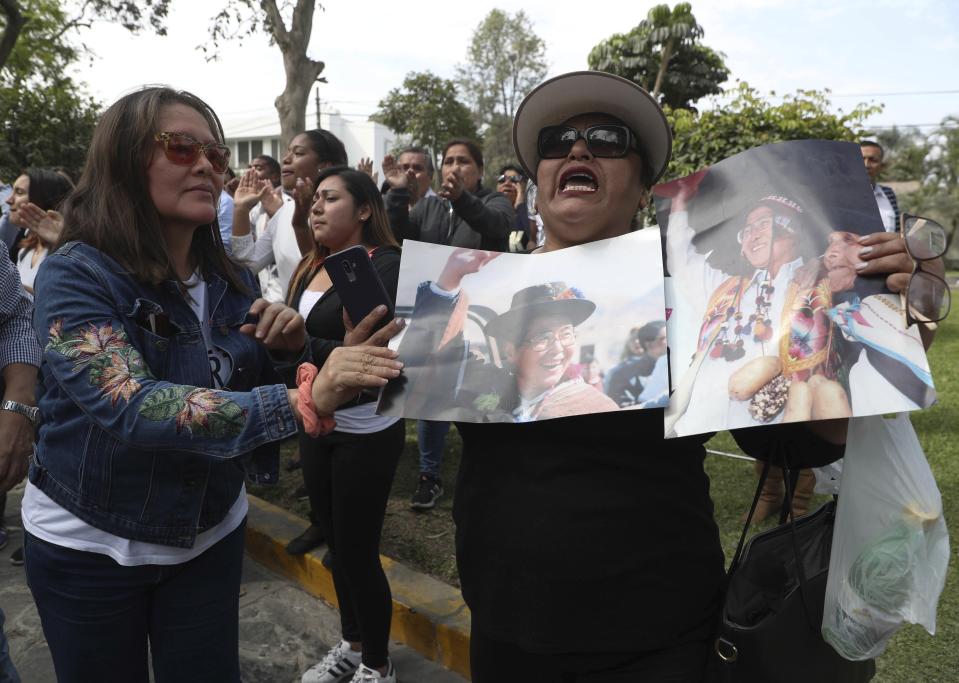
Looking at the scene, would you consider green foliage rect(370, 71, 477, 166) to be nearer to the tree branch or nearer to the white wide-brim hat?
the tree branch

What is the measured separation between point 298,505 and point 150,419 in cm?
334

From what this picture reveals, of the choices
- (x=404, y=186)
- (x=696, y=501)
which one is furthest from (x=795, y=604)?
(x=404, y=186)

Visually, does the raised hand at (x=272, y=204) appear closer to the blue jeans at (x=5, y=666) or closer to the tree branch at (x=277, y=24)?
the blue jeans at (x=5, y=666)

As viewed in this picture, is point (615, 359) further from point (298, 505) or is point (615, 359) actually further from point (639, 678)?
point (298, 505)

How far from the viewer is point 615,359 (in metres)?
1.31

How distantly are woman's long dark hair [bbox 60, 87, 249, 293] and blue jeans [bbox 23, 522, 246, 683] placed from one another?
0.70 meters

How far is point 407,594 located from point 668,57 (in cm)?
2135

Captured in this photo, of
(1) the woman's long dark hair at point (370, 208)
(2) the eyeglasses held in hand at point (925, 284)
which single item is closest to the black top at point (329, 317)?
(1) the woman's long dark hair at point (370, 208)

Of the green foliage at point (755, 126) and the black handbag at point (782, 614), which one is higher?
the green foliage at point (755, 126)

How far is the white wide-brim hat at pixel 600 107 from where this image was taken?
5.12ft

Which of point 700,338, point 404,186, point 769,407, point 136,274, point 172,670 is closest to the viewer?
point 769,407

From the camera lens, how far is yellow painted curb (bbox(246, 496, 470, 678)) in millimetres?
2969

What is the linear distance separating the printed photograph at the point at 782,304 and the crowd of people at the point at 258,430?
64 mm

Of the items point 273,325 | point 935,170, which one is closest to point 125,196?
point 273,325
